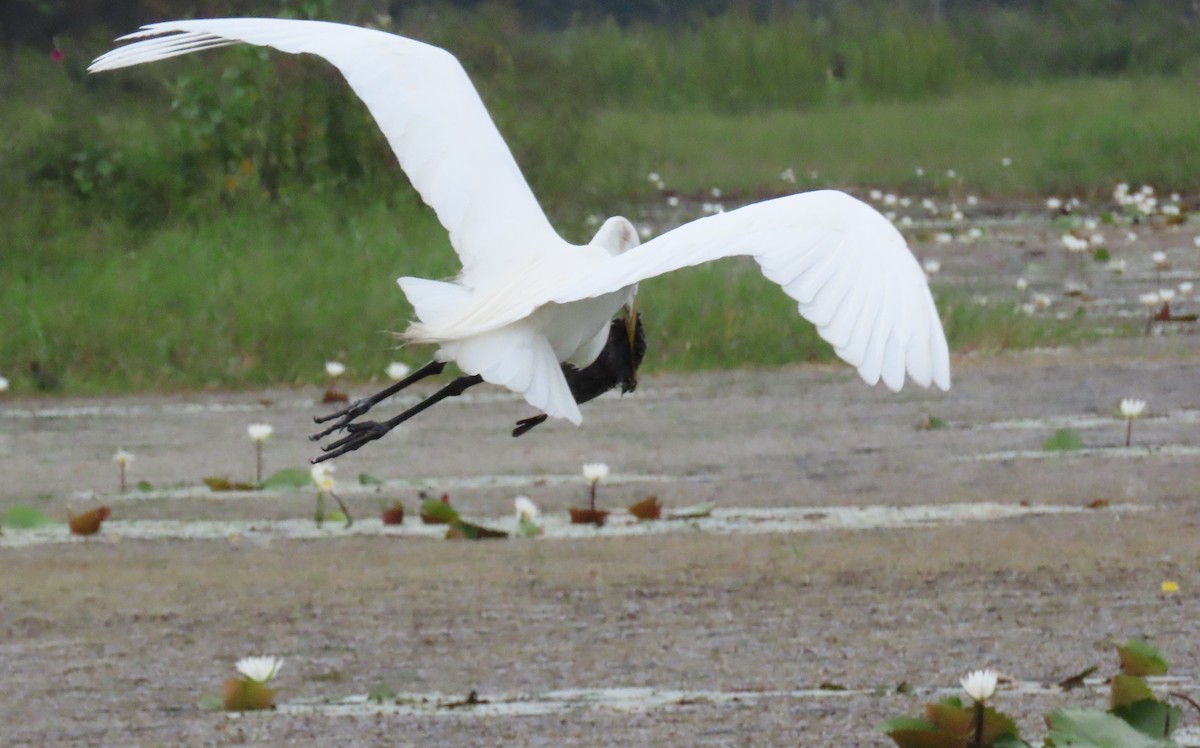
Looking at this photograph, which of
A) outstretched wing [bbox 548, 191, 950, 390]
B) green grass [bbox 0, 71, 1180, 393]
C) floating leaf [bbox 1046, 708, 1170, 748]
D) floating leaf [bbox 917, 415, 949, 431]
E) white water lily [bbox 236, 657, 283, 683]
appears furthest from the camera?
green grass [bbox 0, 71, 1180, 393]

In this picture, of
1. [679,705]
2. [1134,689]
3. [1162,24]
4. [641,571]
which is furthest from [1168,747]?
[1162,24]

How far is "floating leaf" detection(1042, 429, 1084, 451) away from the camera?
861cm

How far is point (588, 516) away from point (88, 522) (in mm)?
1528

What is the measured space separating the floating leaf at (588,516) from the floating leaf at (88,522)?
Answer: 4.74ft

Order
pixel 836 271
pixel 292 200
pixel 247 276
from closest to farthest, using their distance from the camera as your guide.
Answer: pixel 836 271 → pixel 247 276 → pixel 292 200

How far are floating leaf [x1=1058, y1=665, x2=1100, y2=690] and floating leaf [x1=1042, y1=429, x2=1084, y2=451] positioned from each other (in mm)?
2985

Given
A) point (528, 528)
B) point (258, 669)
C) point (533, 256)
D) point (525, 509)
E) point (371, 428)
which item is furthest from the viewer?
point (528, 528)

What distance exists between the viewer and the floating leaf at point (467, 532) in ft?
23.8

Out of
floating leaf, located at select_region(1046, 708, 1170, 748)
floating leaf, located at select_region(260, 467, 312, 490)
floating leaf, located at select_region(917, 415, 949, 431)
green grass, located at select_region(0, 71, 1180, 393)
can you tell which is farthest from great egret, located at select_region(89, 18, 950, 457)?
floating leaf, located at select_region(917, 415, 949, 431)

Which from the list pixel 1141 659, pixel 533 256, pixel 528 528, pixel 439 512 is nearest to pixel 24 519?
pixel 439 512

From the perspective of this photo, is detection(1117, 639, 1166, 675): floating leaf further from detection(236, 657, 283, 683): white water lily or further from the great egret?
detection(236, 657, 283, 683): white water lily

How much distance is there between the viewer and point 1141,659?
16.1ft

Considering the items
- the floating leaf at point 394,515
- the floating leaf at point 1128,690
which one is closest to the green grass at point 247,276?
the floating leaf at point 394,515

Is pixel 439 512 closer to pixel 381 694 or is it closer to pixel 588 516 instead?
pixel 588 516
